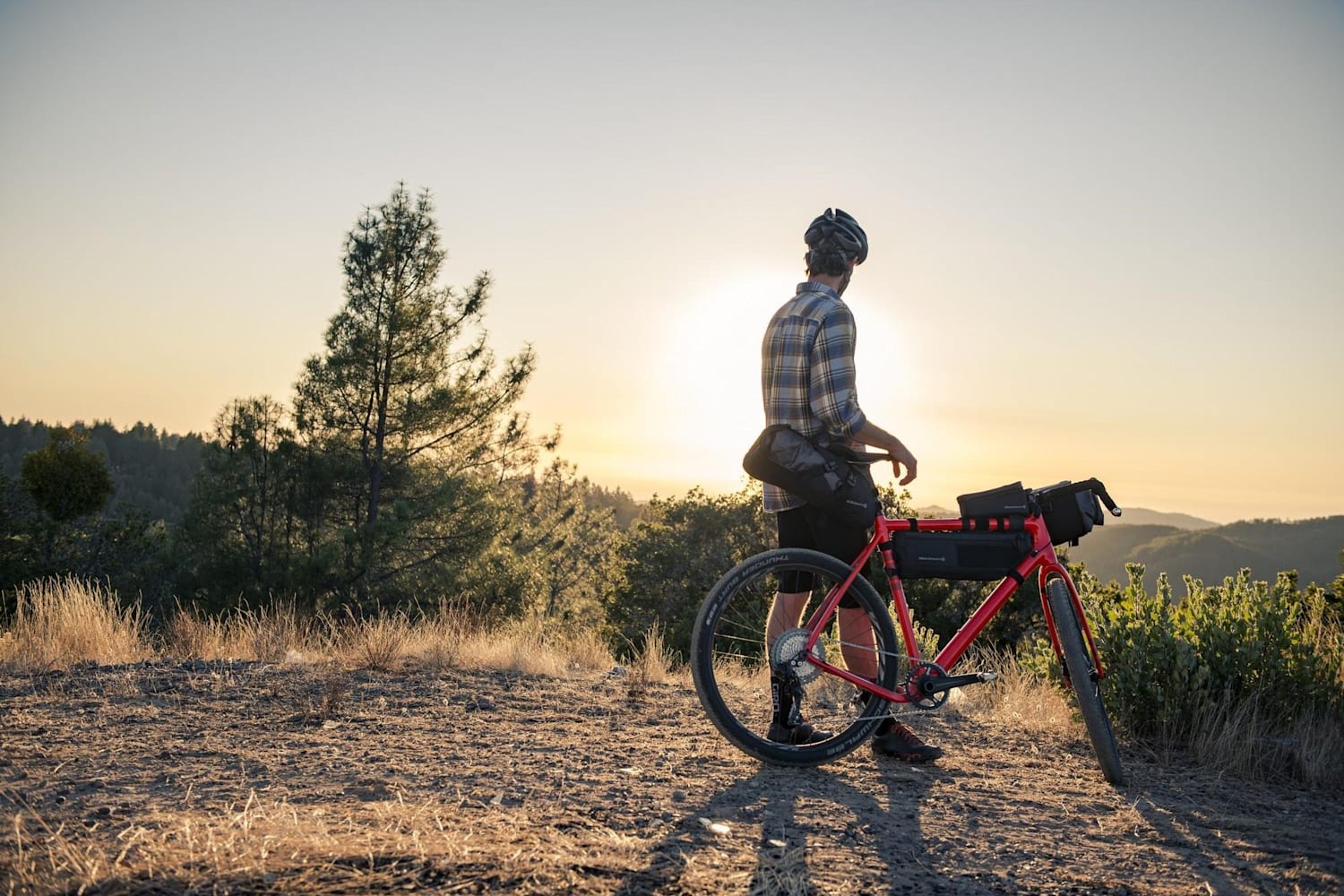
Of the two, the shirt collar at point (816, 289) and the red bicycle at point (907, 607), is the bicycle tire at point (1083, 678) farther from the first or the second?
the shirt collar at point (816, 289)

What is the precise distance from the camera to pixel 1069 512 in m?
3.70

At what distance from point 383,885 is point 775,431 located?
87.6 inches

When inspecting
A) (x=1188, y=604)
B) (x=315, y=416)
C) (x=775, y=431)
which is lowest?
(x=1188, y=604)

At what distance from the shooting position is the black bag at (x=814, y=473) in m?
3.61

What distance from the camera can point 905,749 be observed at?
12.3 feet

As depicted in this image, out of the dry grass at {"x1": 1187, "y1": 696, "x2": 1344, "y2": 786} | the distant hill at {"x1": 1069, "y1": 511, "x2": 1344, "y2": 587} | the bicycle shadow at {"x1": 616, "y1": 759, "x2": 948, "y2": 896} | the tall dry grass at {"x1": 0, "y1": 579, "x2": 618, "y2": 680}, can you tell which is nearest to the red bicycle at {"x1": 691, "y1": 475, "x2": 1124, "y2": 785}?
the bicycle shadow at {"x1": 616, "y1": 759, "x2": 948, "y2": 896}

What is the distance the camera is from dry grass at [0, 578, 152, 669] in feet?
17.5

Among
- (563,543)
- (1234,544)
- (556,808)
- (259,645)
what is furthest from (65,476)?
(1234,544)

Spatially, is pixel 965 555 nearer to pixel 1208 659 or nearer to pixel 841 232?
pixel 841 232

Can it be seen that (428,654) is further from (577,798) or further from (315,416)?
(315,416)

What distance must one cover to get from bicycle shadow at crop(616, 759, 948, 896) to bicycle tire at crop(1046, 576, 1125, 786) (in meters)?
0.66

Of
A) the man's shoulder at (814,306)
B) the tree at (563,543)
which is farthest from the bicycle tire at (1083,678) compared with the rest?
the tree at (563,543)

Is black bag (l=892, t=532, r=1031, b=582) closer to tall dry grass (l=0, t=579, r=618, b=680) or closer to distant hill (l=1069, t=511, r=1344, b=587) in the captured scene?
tall dry grass (l=0, t=579, r=618, b=680)

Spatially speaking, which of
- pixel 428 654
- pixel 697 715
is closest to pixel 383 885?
pixel 697 715
